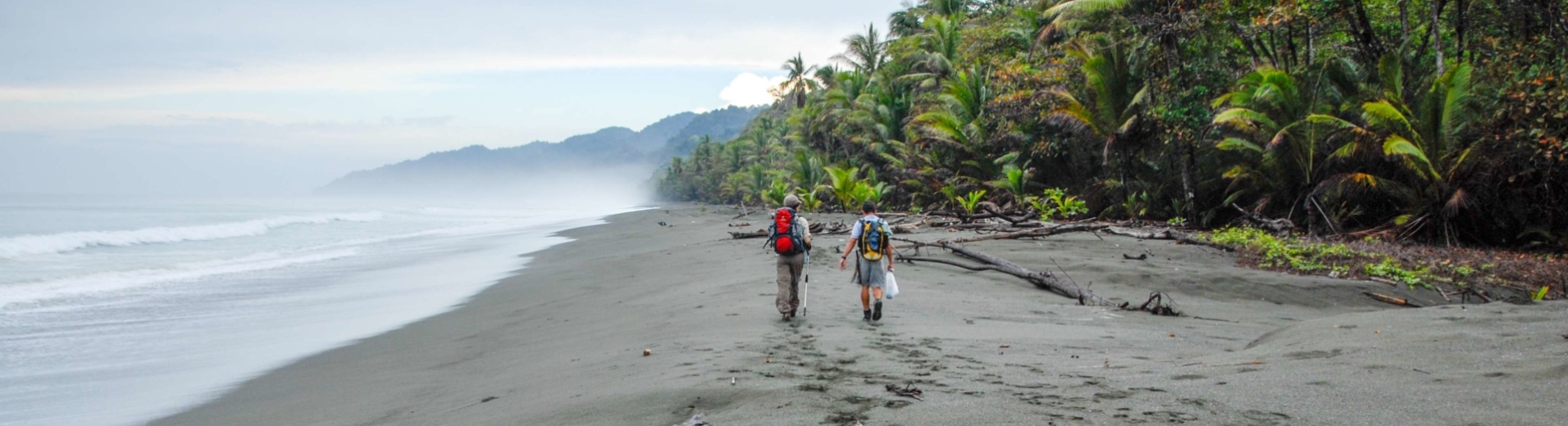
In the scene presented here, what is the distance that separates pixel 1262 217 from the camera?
49.8 ft

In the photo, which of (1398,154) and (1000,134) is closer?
(1398,154)

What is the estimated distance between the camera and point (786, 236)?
24.1 ft

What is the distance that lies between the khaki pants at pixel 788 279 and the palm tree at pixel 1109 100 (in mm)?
12597

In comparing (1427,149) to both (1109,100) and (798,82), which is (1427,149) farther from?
(798,82)

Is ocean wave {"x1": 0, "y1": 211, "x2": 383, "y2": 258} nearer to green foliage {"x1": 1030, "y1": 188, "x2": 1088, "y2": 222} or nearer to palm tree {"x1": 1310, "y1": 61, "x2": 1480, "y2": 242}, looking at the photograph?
green foliage {"x1": 1030, "y1": 188, "x2": 1088, "y2": 222}

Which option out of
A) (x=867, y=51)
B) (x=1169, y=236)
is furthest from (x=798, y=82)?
(x=1169, y=236)

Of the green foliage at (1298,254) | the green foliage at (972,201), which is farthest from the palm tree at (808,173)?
the green foliage at (1298,254)

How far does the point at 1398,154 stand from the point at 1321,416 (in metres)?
11.9

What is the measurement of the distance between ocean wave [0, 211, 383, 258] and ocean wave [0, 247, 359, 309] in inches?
246

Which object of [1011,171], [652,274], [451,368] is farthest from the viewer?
[1011,171]

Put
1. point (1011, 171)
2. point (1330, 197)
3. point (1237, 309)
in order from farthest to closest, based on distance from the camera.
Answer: point (1011, 171)
point (1330, 197)
point (1237, 309)

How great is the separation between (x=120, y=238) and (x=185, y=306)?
16663mm

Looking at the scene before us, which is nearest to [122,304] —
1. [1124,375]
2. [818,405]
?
[818,405]

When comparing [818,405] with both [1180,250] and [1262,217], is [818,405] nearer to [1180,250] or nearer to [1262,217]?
[1180,250]
